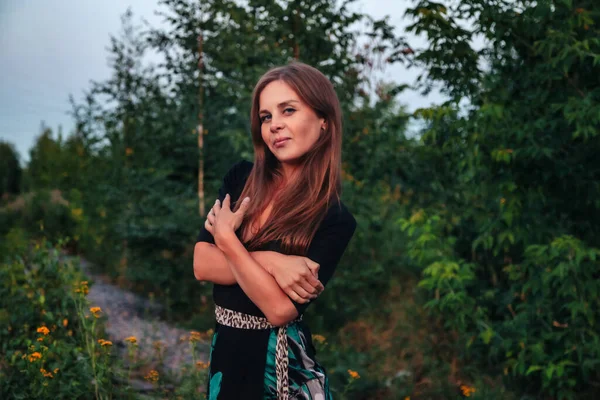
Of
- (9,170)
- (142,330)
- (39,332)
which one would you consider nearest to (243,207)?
(39,332)

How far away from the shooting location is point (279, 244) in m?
1.95

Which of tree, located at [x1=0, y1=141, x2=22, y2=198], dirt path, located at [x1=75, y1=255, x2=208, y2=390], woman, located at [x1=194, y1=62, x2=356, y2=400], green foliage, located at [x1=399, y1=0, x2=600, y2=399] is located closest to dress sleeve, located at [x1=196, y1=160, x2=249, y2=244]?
woman, located at [x1=194, y1=62, x2=356, y2=400]

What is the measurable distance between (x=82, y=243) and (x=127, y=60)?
412cm

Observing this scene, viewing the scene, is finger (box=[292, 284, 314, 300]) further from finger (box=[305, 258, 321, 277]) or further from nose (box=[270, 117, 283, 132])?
nose (box=[270, 117, 283, 132])

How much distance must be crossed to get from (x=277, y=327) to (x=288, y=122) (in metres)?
0.69

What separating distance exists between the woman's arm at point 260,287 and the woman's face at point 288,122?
1.36ft

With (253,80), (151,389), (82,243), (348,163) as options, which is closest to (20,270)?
(151,389)

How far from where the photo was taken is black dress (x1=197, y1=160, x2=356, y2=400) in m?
1.90

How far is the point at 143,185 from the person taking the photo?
295 inches

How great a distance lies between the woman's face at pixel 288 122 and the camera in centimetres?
207

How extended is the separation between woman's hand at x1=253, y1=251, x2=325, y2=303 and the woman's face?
42 centimetres

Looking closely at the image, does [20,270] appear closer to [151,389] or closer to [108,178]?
[151,389]

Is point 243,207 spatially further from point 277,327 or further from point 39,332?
point 39,332

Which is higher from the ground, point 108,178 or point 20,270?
point 108,178
